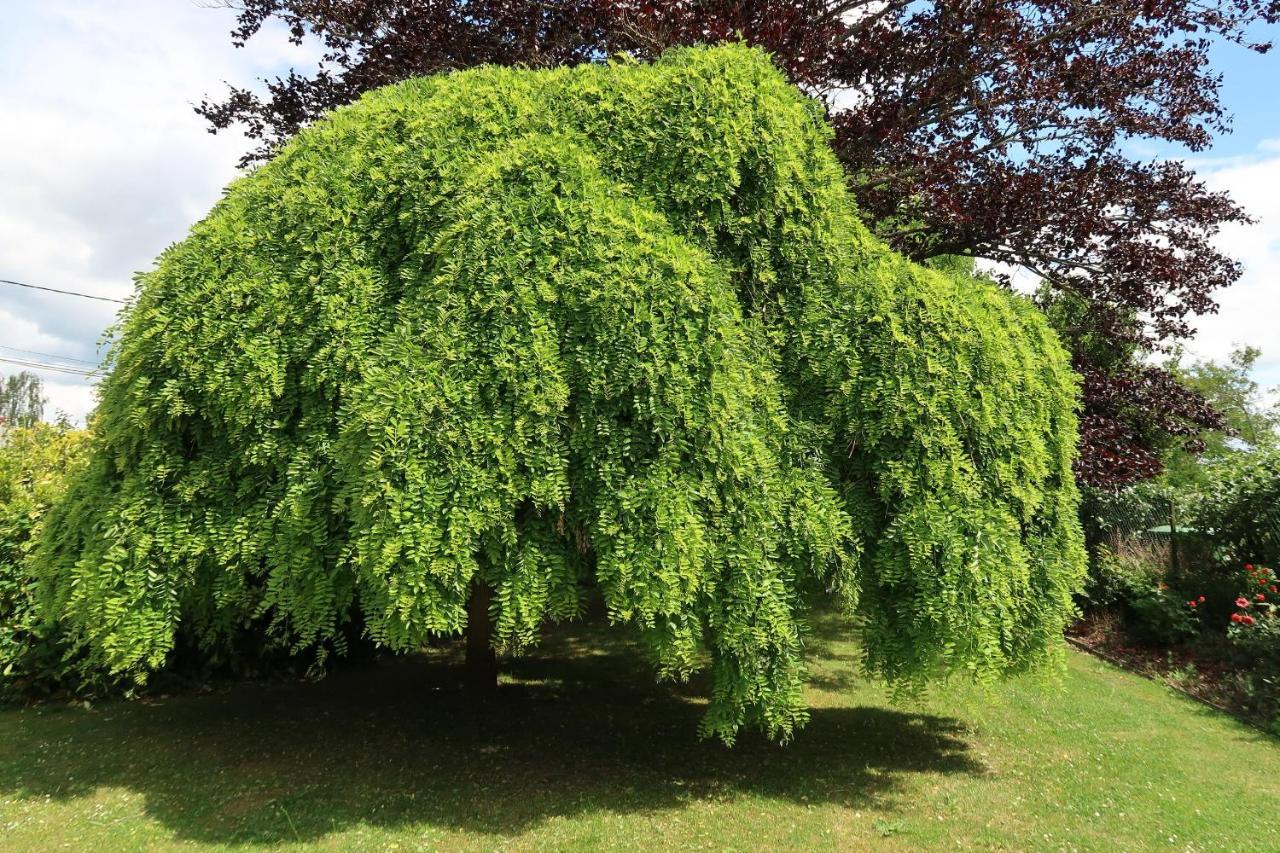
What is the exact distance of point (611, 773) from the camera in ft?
20.9

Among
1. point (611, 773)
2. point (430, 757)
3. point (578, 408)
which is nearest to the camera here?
point (578, 408)

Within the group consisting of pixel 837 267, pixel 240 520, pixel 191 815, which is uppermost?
pixel 837 267

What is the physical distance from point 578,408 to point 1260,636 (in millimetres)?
8838

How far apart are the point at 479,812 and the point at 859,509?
3.62m

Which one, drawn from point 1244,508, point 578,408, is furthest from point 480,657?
point 1244,508

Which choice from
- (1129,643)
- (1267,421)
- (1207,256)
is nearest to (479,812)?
(1129,643)

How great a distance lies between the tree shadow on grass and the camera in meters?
5.60

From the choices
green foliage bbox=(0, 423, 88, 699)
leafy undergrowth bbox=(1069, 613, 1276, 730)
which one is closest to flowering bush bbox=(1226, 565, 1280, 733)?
leafy undergrowth bbox=(1069, 613, 1276, 730)

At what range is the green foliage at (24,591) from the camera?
7.44 meters

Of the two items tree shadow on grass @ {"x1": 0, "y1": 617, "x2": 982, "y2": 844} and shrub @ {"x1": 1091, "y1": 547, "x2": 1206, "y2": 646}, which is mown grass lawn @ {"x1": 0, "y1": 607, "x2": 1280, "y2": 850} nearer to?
tree shadow on grass @ {"x1": 0, "y1": 617, "x2": 982, "y2": 844}

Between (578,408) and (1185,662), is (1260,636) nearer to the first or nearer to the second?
(1185,662)

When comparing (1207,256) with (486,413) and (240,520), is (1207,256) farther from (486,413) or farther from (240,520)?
(240,520)

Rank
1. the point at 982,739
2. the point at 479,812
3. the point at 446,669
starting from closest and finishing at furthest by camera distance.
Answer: the point at 479,812 < the point at 982,739 < the point at 446,669

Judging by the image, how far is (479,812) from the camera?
18.2ft
